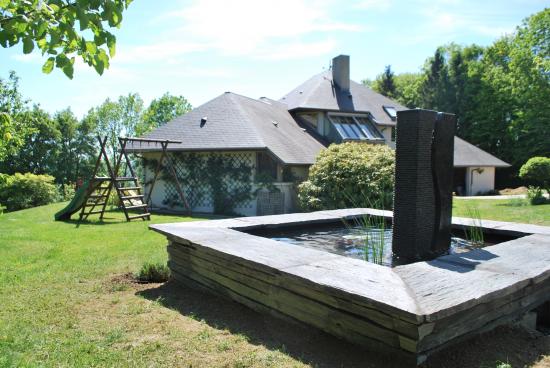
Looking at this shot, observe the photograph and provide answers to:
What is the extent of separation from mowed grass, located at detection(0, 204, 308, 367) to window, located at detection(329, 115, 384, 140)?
15325 mm

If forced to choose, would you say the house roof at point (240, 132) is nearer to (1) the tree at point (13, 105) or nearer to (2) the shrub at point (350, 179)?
(2) the shrub at point (350, 179)

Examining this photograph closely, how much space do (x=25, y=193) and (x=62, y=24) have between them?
23.9 meters

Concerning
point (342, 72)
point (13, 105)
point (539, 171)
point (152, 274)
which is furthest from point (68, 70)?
point (342, 72)

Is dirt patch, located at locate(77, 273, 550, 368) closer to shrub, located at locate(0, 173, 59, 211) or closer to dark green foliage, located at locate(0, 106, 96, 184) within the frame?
shrub, located at locate(0, 173, 59, 211)

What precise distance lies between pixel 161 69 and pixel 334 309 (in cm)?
3530

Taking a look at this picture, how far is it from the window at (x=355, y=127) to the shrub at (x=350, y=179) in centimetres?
710

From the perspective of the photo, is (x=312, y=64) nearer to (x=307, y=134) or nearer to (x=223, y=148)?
(x=307, y=134)

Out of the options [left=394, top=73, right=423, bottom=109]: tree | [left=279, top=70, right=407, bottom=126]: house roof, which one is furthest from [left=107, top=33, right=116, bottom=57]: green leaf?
[left=394, top=73, right=423, bottom=109]: tree

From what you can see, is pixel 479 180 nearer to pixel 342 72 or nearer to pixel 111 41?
pixel 342 72

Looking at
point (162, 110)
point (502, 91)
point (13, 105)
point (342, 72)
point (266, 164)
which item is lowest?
point (266, 164)

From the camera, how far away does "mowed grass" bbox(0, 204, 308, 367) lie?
10.3 feet

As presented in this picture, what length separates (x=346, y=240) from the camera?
20.4 feet

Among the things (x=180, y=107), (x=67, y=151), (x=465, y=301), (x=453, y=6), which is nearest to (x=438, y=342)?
(x=465, y=301)

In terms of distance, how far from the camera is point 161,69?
3550 centimetres
